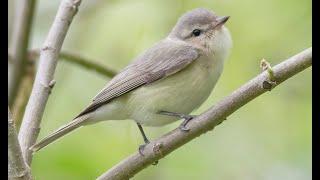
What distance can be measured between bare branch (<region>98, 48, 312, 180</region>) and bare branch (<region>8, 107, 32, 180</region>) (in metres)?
0.37

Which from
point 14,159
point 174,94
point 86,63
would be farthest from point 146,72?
point 14,159

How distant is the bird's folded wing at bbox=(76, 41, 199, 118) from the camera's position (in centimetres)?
412

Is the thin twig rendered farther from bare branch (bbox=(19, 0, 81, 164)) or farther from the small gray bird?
bare branch (bbox=(19, 0, 81, 164))

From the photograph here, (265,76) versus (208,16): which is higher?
(265,76)

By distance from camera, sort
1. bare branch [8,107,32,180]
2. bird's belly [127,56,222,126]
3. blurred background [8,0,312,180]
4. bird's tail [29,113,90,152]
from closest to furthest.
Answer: bare branch [8,107,32,180] → bird's tail [29,113,90,152] → bird's belly [127,56,222,126] → blurred background [8,0,312,180]

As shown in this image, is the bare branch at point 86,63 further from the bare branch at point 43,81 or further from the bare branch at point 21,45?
the bare branch at point 43,81

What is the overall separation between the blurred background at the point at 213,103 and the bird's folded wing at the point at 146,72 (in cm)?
64

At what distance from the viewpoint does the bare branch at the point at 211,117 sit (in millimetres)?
2674

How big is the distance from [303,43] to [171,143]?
225 cm

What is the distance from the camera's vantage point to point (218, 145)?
501 centimetres

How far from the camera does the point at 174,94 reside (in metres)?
4.04

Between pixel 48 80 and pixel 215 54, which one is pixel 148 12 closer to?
pixel 215 54

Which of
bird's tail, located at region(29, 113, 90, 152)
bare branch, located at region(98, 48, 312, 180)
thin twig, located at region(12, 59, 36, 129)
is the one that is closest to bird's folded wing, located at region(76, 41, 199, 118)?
bird's tail, located at region(29, 113, 90, 152)
